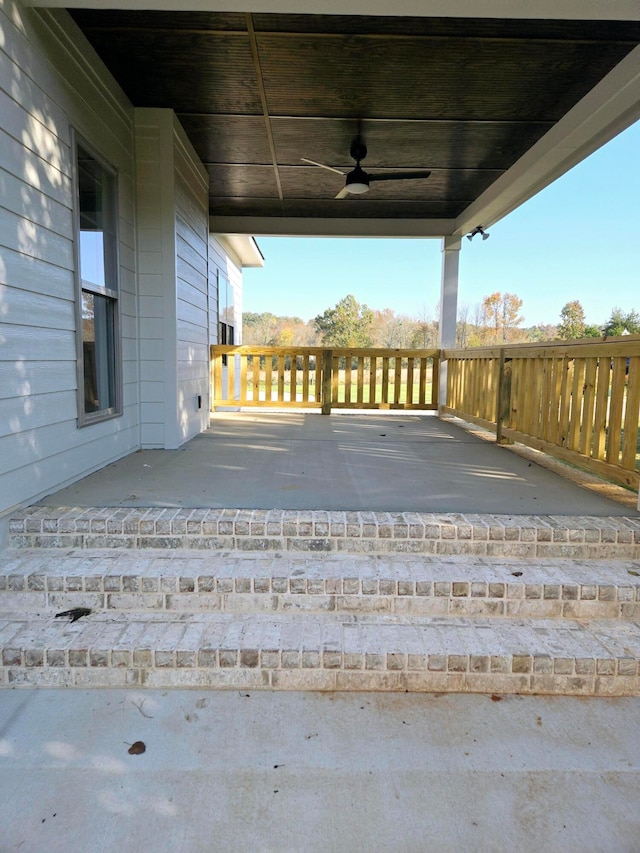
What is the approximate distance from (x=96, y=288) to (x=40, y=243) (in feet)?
2.63

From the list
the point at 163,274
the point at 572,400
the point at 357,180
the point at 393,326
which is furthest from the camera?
the point at 393,326

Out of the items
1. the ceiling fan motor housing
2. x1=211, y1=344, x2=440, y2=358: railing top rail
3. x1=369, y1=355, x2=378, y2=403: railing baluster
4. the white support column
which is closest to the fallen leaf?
the ceiling fan motor housing

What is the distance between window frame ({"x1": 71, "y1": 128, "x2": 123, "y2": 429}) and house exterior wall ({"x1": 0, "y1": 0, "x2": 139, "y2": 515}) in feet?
0.16

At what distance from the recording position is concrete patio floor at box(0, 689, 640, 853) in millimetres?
1333

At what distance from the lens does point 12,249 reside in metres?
2.50

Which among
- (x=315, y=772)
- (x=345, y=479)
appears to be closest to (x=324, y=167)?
(x=345, y=479)

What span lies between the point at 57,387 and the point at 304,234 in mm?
5328

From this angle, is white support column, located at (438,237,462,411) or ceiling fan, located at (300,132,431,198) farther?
white support column, located at (438,237,462,411)

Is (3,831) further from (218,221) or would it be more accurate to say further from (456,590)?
(218,221)

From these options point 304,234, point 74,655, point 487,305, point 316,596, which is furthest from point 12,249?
point 487,305

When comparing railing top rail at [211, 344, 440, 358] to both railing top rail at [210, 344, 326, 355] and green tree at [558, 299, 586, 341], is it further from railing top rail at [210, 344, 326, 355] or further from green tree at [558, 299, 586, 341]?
green tree at [558, 299, 586, 341]

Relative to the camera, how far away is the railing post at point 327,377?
24.1 ft

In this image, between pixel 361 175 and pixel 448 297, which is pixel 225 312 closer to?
pixel 448 297

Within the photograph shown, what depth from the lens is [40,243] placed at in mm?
2762
